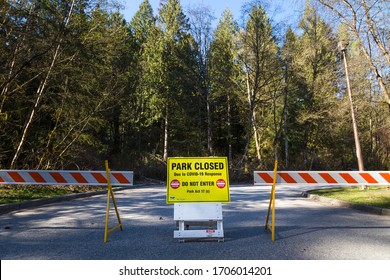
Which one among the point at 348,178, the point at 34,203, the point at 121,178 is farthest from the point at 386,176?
the point at 34,203

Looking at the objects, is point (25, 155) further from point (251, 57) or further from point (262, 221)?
point (251, 57)

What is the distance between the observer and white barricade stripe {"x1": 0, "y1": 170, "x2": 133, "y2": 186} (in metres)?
7.51

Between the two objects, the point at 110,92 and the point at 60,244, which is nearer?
the point at 60,244

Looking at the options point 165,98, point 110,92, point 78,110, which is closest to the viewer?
point 78,110

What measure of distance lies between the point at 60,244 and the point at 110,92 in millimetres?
16327

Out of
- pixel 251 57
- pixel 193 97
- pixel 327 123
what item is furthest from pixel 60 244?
pixel 327 123

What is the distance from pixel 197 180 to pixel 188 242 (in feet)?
3.83

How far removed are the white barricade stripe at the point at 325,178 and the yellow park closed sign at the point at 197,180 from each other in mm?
956

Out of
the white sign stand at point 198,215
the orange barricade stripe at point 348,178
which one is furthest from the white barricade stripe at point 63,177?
the orange barricade stripe at point 348,178

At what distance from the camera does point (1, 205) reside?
9.91 meters

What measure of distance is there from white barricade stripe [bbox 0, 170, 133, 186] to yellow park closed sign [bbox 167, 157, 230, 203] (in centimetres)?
126

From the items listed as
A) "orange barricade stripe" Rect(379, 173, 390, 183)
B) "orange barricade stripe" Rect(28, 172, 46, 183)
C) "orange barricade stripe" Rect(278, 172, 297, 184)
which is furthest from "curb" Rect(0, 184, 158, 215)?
"orange barricade stripe" Rect(379, 173, 390, 183)

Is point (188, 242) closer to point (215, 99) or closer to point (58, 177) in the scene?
point (58, 177)

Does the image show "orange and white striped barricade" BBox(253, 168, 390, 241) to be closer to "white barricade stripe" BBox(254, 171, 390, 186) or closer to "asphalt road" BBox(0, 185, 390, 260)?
"white barricade stripe" BBox(254, 171, 390, 186)
